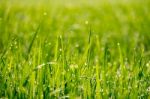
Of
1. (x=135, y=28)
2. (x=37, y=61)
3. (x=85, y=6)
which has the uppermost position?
(x=85, y=6)

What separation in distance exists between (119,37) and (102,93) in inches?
93.6

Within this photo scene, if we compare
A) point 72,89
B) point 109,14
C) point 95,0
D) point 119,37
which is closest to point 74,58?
point 72,89

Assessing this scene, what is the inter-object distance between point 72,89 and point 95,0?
19.0ft

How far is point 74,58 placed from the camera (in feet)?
8.67

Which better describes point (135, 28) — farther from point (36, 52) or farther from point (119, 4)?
point (36, 52)

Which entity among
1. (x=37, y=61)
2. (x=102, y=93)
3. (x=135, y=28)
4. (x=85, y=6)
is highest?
(x=85, y=6)

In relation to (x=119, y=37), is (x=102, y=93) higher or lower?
lower

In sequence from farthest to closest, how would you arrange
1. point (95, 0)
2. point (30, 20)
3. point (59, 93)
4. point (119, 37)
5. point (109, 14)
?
1. point (95, 0)
2. point (109, 14)
3. point (30, 20)
4. point (119, 37)
5. point (59, 93)

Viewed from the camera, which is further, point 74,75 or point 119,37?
point 119,37

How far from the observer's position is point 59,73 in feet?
Result: 7.57

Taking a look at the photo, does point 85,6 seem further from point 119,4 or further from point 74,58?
point 74,58

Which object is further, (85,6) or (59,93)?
(85,6)

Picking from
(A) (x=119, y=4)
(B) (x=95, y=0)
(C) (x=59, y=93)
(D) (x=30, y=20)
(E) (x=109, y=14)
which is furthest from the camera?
(B) (x=95, y=0)

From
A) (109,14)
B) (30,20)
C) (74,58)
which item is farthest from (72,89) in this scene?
(109,14)
